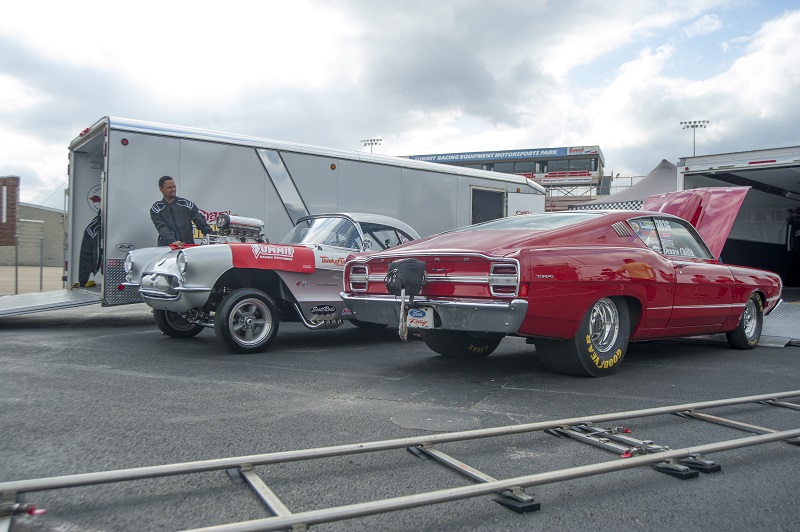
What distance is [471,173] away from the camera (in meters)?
13.7

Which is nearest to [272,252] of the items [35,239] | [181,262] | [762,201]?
[181,262]

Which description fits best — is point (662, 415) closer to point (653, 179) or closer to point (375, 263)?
point (375, 263)

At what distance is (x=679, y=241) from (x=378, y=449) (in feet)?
15.0

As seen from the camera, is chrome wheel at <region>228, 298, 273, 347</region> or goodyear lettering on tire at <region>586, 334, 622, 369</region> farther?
chrome wheel at <region>228, 298, 273, 347</region>

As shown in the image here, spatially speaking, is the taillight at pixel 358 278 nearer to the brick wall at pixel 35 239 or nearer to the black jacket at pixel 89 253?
the black jacket at pixel 89 253

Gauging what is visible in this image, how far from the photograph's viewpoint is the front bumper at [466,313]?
452cm

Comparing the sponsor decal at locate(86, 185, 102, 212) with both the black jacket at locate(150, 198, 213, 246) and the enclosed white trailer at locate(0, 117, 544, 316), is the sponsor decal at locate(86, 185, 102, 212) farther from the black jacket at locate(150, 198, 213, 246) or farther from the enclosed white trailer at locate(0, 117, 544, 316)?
the black jacket at locate(150, 198, 213, 246)

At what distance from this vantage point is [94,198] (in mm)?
10203

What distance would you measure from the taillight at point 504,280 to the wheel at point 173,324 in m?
4.55

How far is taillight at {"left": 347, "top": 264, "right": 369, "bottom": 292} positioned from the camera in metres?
5.67

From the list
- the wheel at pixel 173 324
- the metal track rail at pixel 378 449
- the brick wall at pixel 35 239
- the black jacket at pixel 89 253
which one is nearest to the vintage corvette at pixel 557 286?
the metal track rail at pixel 378 449

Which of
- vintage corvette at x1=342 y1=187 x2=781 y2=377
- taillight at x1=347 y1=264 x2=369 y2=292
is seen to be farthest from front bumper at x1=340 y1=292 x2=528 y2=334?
taillight at x1=347 y1=264 x2=369 y2=292

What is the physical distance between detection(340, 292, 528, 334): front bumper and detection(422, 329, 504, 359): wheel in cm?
85

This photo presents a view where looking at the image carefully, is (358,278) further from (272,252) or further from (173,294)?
(173,294)
